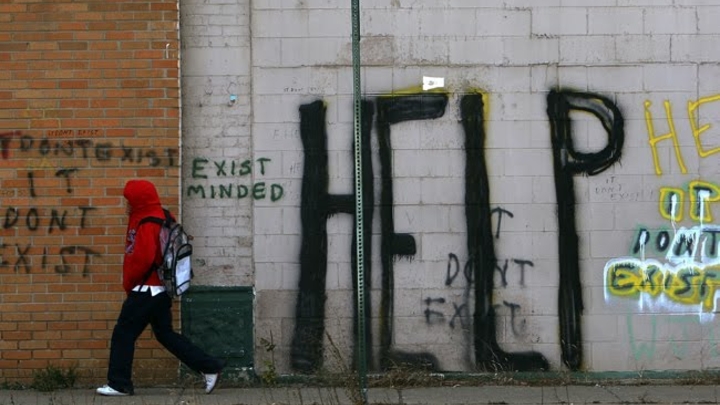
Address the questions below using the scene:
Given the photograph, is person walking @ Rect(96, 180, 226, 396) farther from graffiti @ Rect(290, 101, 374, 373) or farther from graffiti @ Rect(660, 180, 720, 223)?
graffiti @ Rect(660, 180, 720, 223)

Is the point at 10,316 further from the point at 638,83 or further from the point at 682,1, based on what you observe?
the point at 682,1

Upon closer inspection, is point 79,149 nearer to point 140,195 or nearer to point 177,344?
point 140,195

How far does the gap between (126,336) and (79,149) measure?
1.57 meters

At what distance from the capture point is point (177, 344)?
8336 mm

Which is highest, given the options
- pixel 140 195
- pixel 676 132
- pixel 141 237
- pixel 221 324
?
pixel 676 132

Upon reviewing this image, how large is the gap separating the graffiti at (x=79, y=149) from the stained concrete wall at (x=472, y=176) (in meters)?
0.35

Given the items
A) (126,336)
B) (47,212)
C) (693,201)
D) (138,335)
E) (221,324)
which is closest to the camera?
(126,336)

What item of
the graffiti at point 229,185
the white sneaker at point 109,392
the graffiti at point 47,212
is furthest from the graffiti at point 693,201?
the white sneaker at point 109,392

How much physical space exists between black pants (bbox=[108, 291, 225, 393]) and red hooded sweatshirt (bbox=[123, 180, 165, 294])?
125 mm

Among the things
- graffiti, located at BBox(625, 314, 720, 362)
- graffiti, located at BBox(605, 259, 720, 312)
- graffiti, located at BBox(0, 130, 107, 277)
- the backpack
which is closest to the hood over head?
the backpack

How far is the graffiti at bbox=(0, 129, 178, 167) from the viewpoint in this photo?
8.87 meters

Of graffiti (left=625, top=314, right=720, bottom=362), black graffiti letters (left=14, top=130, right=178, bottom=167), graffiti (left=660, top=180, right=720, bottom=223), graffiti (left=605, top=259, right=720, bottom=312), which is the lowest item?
graffiti (left=625, top=314, right=720, bottom=362)

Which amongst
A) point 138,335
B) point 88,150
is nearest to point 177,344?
point 138,335

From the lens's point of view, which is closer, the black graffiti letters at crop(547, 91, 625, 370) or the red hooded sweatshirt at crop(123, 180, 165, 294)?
the red hooded sweatshirt at crop(123, 180, 165, 294)
